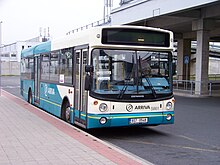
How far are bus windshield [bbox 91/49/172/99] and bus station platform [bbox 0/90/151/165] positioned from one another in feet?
4.52

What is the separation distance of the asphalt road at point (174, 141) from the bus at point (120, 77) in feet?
1.82

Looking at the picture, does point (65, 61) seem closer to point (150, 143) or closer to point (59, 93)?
point (59, 93)

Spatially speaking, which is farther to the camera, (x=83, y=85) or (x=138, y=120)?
(x=83, y=85)

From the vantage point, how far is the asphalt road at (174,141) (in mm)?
7679

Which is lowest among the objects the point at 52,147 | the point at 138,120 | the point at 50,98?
the point at 52,147

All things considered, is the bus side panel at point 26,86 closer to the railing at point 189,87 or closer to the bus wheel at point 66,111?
the bus wheel at point 66,111

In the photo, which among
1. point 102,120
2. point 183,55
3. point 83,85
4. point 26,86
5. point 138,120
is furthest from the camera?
point 183,55

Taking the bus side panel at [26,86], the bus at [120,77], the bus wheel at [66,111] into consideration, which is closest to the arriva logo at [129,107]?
the bus at [120,77]

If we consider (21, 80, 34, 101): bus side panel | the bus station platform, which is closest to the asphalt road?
the bus station platform

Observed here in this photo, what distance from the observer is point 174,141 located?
9.54 m

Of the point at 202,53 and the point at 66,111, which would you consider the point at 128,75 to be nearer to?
the point at 66,111

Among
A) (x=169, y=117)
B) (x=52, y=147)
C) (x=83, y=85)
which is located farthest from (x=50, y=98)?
(x=52, y=147)

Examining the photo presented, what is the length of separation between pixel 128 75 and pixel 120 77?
229 millimetres

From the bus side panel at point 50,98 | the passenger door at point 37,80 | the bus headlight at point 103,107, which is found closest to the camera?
the bus headlight at point 103,107
